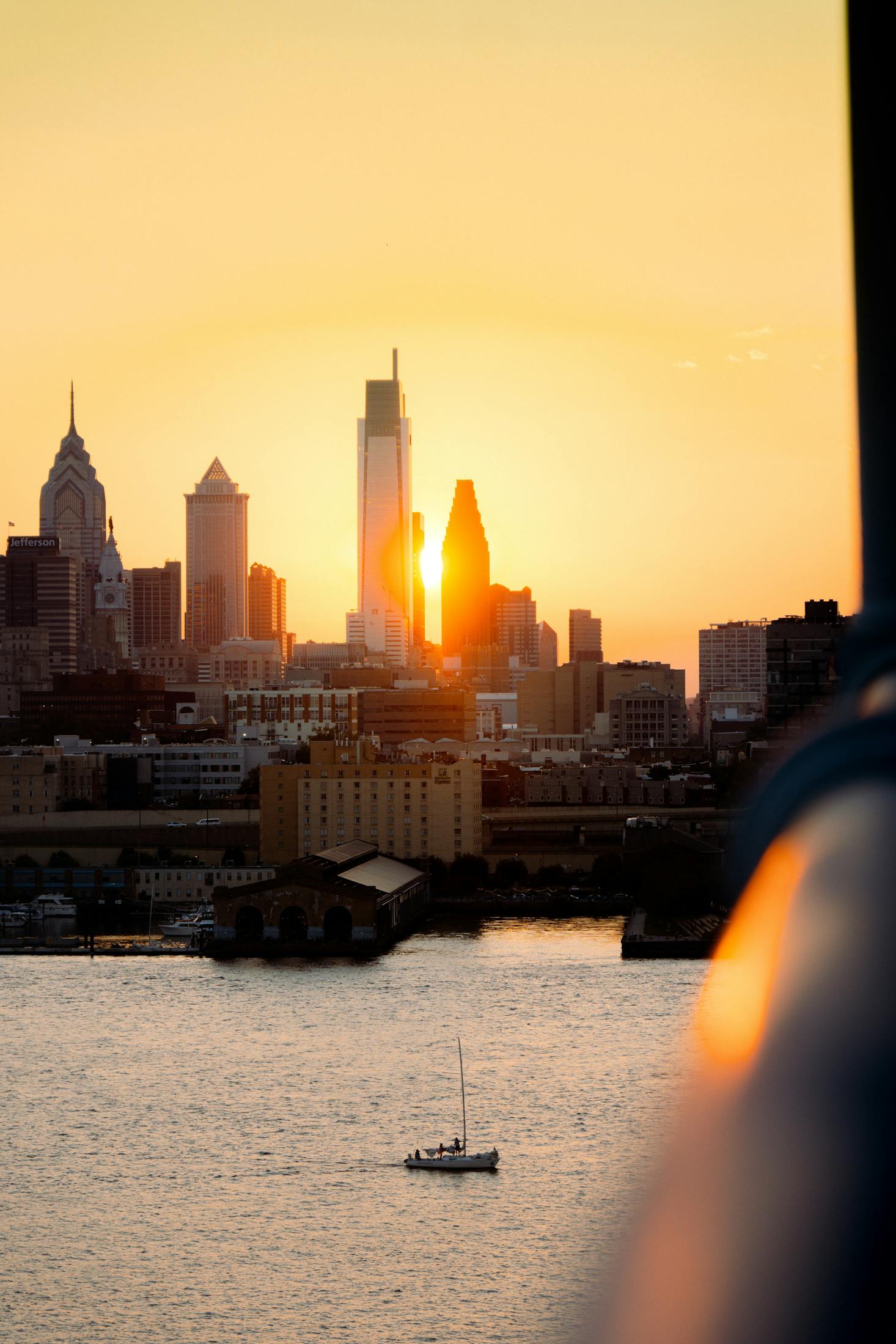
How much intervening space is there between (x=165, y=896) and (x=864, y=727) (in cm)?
1179

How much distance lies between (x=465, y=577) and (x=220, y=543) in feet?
31.7

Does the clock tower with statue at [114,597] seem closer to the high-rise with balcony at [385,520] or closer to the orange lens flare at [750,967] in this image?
the high-rise with balcony at [385,520]

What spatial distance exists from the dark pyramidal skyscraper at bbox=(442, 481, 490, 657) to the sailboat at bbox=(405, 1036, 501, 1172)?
187 feet

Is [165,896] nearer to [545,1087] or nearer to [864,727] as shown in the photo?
[545,1087]

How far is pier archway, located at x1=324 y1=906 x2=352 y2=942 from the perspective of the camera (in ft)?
42.9

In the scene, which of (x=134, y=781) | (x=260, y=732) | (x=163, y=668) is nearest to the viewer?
(x=134, y=781)

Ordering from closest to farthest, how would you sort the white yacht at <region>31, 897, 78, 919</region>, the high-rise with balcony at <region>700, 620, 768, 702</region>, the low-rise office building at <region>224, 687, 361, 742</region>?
the white yacht at <region>31, 897, 78, 919</region> < the low-rise office building at <region>224, 687, 361, 742</region> < the high-rise with balcony at <region>700, 620, 768, 702</region>

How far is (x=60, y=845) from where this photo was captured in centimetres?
1697

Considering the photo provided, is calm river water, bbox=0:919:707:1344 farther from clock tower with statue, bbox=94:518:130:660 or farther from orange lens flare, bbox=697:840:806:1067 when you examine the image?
clock tower with statue, bbox=94:518:130:660

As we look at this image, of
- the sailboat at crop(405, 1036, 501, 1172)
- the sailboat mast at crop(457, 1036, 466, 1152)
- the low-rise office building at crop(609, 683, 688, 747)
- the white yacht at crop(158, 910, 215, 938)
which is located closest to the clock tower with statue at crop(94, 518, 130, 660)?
the low-rise office building at crop(609, 683, 688, 747)

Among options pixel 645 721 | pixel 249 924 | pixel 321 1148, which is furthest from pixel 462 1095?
pixel 645 721

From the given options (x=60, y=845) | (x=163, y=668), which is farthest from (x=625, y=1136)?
(x=163, y=668)

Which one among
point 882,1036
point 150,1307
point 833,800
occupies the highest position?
point 833,800

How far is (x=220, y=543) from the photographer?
6938 centimetres
